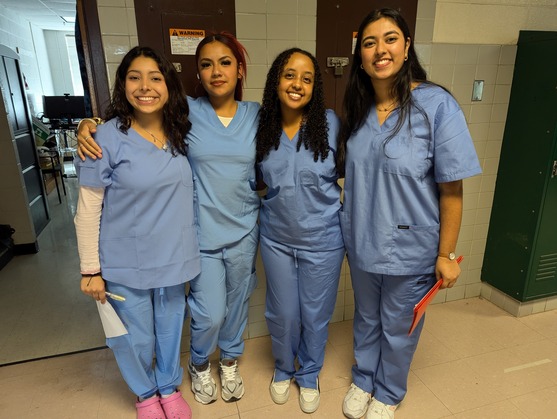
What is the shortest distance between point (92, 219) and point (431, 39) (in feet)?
6.10

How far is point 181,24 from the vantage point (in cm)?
165

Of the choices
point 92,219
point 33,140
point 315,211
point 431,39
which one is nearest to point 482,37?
point 431,39

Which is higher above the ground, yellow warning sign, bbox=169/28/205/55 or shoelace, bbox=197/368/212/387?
yellow warning sign, bbox=169/28/205/55

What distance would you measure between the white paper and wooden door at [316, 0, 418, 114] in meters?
1.34

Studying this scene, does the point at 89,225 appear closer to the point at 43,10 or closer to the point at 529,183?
the point at 529,183

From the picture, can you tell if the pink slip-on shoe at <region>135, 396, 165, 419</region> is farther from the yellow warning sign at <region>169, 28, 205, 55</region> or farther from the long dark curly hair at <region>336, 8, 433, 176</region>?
the yellow warning sign at <region>169, 28, 205, 55</region>

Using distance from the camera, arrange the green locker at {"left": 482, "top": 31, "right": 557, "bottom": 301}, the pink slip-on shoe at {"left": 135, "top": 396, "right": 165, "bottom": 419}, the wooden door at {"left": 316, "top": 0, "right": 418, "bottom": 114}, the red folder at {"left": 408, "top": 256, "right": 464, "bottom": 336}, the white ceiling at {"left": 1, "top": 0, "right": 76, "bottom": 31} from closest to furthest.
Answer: the red folder at {"left": 408, "top": 256, "right": 464, "bottom": 336} → the pink slip-on shoe at {"left": 135, "top": 396, "right": 165, "bottom": 419} → the wooden door at {"left": 316, "top": 0, "right": 418, "bottom": 114} → the green locker at {"left": 482, "top": 31, "right": 557, "bottom": 301} → the white ceiling at {"left": 1, "top": 0, "right": 76, "bottom": 31}

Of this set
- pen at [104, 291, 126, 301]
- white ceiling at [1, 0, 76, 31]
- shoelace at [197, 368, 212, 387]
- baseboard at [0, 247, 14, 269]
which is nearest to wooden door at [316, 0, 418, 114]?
pen at [104, 291, 126, 301]

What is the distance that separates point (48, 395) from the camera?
171cm

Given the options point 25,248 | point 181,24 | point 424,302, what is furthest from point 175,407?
point 25,248

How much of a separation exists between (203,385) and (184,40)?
4.97 feet

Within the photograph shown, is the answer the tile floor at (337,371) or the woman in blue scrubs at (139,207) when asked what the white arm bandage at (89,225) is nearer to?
the woman in blue scrubs at (139,207)

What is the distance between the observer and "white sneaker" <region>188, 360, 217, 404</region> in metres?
1.66

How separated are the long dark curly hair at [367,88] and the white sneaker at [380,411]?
3.18 ft
